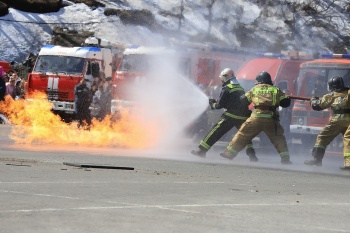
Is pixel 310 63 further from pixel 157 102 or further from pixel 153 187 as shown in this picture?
pixel 153 187

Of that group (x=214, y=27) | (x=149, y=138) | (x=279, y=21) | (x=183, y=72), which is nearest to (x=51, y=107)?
(x=183, y=72)

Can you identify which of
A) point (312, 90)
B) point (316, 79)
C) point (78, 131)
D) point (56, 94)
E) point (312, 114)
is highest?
point (316, 79)

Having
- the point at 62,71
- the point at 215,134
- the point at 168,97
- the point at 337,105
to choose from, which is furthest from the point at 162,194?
the point at 62,71

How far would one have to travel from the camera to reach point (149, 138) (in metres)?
23.4

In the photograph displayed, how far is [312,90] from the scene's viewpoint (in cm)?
2484

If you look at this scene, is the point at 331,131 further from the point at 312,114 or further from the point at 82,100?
the point at 82,100

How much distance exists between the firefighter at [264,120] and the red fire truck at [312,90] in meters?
6.41

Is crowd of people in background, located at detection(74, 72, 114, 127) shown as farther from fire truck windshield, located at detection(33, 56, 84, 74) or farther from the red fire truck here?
the red fire truck

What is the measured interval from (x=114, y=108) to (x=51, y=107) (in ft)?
9.23

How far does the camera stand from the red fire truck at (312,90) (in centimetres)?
2444

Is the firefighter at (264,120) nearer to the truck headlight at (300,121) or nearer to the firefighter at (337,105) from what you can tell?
the firefighter at (337,105)

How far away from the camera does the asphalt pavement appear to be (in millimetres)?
8617

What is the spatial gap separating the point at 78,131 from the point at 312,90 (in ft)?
19.1

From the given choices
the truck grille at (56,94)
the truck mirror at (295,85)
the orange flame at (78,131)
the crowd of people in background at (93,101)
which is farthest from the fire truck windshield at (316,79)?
the truck grille at (56,94)
